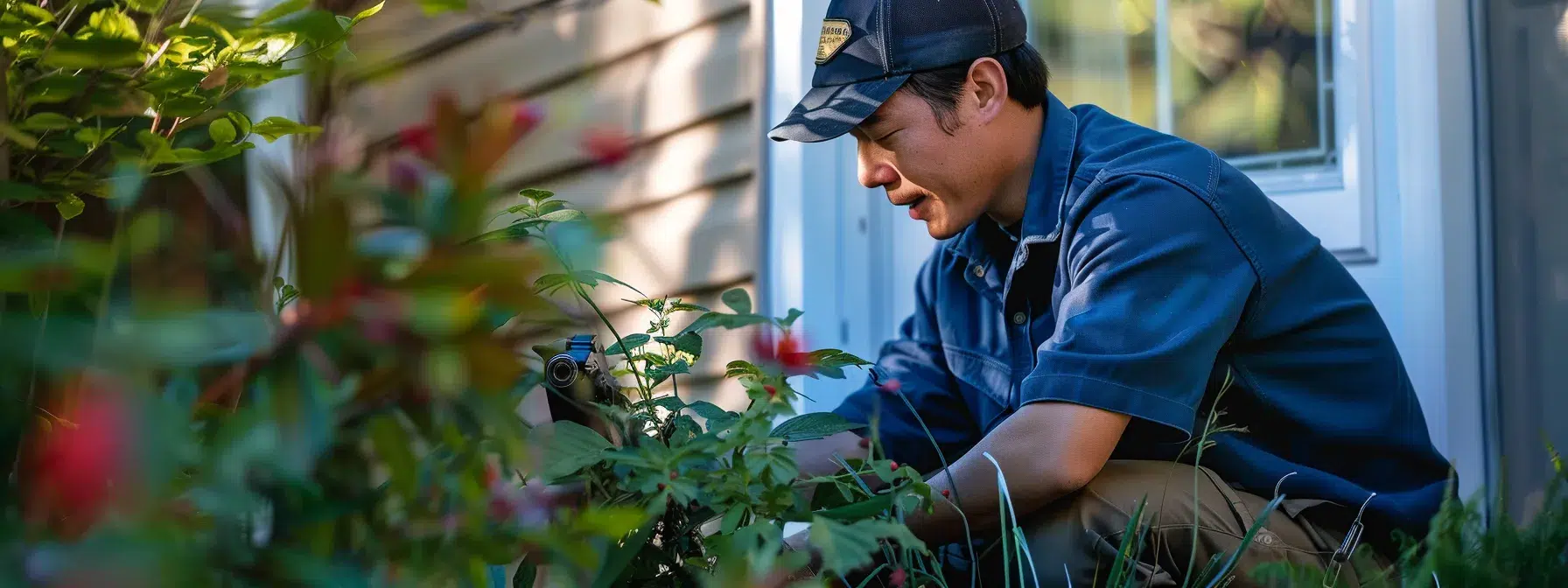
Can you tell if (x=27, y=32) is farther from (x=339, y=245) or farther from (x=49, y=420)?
(x=339, y=245)

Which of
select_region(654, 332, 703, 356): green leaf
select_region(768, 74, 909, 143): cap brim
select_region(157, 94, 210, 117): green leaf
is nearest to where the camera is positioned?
select_region(157, 94, 210, 117): green leaf

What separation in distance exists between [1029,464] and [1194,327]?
236 mm

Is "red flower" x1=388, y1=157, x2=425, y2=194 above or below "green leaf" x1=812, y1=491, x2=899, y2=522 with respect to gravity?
above

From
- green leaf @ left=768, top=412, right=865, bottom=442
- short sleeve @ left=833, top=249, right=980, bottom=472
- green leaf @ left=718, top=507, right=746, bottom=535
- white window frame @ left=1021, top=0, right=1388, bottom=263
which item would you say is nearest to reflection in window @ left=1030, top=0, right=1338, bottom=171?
white window frame @ left=1021, top=0, right=1388, bottom=263

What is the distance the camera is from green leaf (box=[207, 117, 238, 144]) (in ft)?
2.89

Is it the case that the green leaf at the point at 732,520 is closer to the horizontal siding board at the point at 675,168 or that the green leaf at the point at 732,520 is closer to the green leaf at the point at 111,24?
the green leaf at the point at 111,24

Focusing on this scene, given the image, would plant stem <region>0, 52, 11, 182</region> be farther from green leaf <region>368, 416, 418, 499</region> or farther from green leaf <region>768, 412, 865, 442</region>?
green leaf <region>768, 412, 865, 442</region>

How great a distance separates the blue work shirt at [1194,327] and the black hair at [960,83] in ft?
0.15

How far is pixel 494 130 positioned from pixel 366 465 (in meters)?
0.15

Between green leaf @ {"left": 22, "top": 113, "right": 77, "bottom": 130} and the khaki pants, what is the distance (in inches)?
37.2

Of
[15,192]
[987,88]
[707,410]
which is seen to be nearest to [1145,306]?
[987,88]

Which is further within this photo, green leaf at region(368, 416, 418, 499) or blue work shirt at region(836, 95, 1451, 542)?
blue work shirt at region(836, 95, 1451, 542)

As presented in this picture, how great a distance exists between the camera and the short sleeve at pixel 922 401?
188cm

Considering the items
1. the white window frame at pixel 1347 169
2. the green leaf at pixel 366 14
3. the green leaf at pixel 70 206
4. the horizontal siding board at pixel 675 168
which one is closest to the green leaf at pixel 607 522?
the green leaf at pixel 366 14
